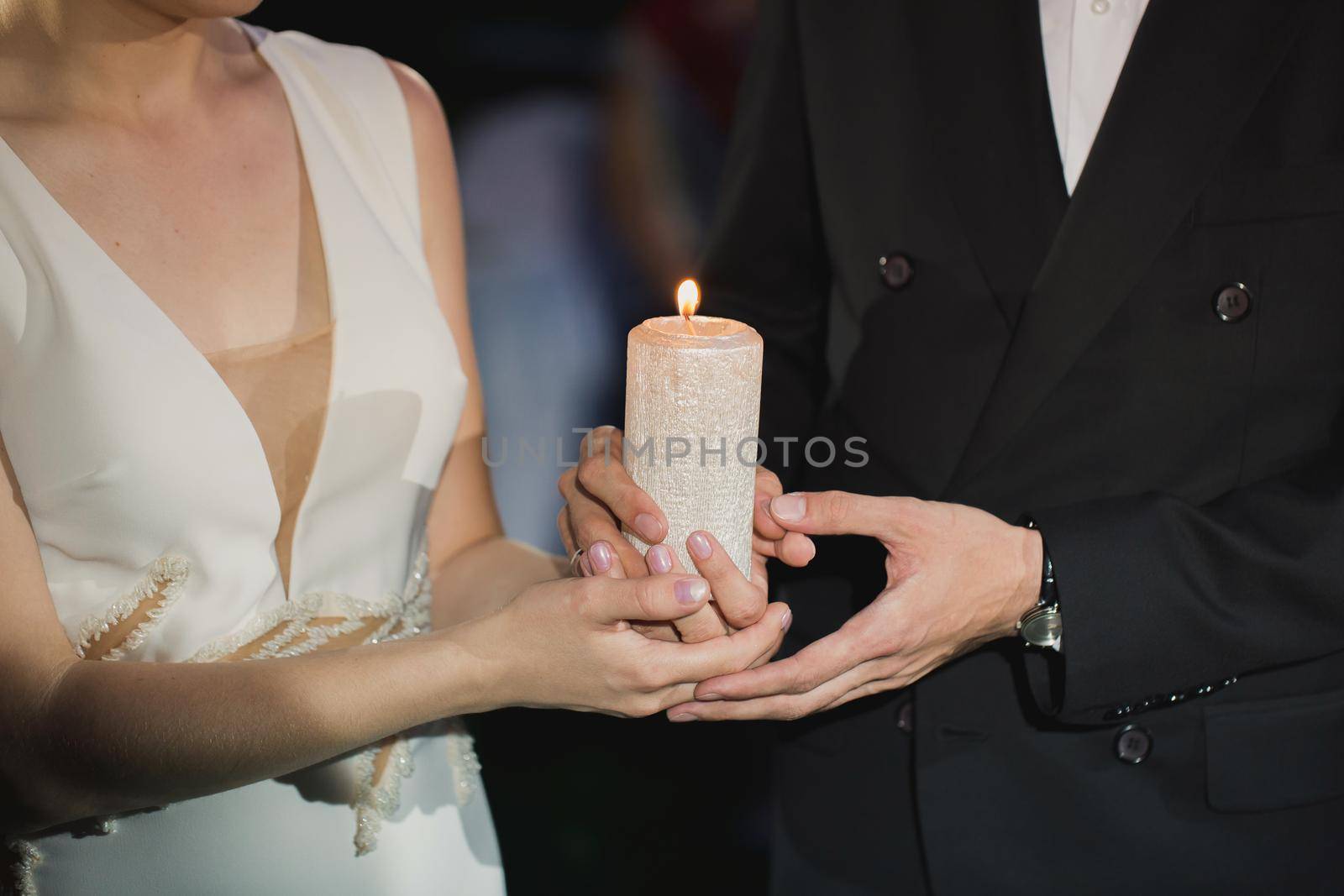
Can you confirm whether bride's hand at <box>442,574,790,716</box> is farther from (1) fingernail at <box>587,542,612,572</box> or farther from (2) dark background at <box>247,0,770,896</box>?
(2) dark background at <box>247,0,770,896</box>

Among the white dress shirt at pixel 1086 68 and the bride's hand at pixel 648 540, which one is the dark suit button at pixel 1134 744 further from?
the white dress shirt at pixel 1086 68

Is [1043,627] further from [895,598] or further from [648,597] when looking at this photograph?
[648,597]

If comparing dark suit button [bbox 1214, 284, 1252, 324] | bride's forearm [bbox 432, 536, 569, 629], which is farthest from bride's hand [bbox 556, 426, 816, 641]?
dark suit button [bbox 1214, 284, 1252, 324]

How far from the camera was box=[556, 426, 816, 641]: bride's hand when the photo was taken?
1.20m

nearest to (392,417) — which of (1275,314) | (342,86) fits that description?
(342,86)

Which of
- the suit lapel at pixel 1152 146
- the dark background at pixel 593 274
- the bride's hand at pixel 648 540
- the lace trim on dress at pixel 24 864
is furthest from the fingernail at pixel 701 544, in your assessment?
the dark background at pixel 593 274

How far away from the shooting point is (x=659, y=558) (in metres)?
1.20

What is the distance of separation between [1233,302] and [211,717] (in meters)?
1.32

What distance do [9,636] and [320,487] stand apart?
0.40m

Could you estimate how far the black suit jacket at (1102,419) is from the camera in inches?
55.4

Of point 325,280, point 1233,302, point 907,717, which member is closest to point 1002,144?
point 1233,302

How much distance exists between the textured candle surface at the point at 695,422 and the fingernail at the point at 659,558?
12 millimetres

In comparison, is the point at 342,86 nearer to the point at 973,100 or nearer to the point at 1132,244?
the point at 973,100

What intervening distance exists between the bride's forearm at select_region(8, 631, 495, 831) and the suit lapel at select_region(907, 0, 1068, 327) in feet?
2.86
